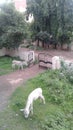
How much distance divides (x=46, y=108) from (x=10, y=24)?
28.9 feet

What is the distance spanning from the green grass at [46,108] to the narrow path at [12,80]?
33cm

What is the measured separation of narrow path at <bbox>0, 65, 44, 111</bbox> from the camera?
11428 millimetres

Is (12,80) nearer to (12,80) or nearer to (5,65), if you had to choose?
(12,80)

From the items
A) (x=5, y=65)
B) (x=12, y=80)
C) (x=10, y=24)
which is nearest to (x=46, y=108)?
(x=12, y=80)

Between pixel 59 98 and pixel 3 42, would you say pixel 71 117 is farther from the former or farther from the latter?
pixel 3 42

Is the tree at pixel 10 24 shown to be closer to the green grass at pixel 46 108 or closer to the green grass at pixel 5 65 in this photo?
the green grass at pixel 5 65

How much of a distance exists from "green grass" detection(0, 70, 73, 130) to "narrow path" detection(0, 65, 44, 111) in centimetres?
33

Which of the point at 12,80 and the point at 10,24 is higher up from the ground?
the point at 10,24

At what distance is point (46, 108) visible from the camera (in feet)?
34.2

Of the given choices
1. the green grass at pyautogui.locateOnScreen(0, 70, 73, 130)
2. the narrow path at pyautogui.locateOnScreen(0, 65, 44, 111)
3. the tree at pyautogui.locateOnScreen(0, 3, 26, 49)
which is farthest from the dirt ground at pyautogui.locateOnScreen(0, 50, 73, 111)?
the tree at pyautogui.locateOnScreen(0, 3, 26, 49)

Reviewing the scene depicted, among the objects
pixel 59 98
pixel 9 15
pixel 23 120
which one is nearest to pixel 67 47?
pixel 9 15

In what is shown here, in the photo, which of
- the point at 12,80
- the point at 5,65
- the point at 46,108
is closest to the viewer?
the point at 46,108

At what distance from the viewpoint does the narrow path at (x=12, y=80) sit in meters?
11.4

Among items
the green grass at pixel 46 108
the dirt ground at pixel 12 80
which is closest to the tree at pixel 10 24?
the dirt ground at pixel 12 80
